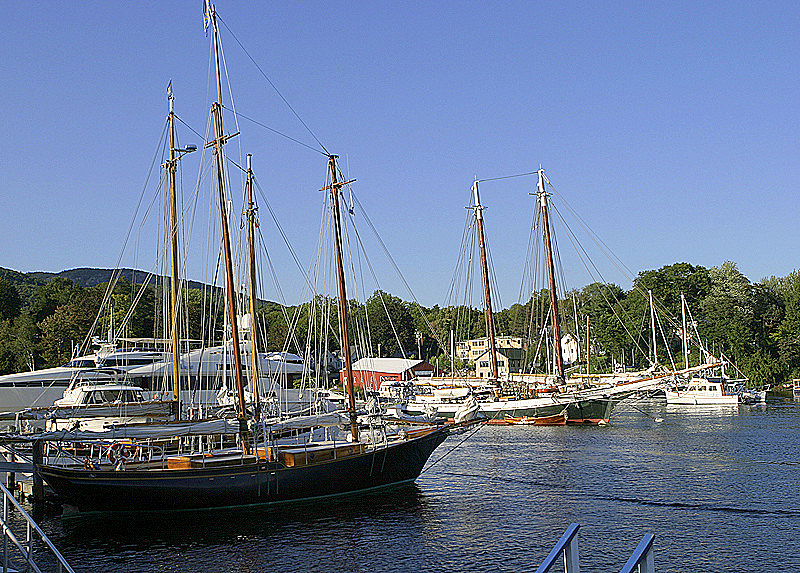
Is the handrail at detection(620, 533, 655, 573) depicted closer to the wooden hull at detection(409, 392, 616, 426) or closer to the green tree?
the wooden hull at detection(409, 392, 616, 426)

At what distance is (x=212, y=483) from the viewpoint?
28.9m

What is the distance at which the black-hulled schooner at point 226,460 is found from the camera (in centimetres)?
2814

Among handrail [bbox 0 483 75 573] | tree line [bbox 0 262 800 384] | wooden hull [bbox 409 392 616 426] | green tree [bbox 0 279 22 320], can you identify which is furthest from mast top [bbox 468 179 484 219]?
green tree [bbox 0 279 22 320]

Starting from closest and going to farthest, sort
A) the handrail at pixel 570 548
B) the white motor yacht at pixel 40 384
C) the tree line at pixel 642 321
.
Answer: the handrail at pixel 570 548, the white motor yacht at pixel 40 384, the tree line at pixel 642 321

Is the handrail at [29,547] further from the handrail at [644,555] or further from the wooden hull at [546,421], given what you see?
the wooden hull at [546,421]

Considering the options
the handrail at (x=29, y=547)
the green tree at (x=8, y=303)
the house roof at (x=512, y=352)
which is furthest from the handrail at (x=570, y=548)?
the house roof at (x=512, y=352)

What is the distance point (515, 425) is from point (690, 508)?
1507 inches

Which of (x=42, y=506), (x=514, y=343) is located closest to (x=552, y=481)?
(x=42, y=506)

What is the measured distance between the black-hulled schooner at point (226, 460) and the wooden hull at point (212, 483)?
0.04 meters

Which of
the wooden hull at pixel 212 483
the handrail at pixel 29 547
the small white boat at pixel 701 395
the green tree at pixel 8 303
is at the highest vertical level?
the green tree at pixel 8 303

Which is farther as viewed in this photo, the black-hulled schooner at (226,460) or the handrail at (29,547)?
the black-hulled schooner at (226,460)

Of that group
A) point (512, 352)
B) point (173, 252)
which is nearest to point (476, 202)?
point (173, 252)

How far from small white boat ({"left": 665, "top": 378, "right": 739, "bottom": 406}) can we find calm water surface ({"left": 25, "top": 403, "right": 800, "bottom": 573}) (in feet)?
181

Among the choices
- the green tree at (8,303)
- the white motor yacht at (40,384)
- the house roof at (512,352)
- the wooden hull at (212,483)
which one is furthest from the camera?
the house roof at (512,352)
